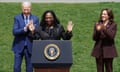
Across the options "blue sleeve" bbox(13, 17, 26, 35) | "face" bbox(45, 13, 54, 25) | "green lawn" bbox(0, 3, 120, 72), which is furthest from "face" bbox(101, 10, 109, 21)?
"green lawn" bbox(0, 3, 120, 72)

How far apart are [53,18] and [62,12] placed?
8367 mm

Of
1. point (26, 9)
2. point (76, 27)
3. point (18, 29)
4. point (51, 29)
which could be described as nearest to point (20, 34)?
point (18, 29)

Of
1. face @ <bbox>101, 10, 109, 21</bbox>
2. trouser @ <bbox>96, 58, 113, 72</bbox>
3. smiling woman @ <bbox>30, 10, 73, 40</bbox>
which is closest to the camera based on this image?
smiling woman @ <bbox>30, 10, 73, 40</bbox>

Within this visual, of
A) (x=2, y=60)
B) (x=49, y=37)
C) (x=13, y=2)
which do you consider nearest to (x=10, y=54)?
(x=2, y=60)

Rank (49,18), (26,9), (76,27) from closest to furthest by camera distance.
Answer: (49,18)
(26,9)
(76,27)

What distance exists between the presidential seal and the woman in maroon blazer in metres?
1.00

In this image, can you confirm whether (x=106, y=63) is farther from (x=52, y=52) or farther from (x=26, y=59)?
(x=26, y=59)

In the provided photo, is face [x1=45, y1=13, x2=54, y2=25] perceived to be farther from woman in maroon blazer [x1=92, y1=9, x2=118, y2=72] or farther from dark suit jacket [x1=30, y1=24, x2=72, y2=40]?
woman in maroon blazer [x1=92, y1=9, x2=118, y2=72]

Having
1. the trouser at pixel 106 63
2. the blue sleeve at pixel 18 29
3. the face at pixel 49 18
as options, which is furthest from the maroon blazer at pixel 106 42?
the blue sleeve at pixel 18 29

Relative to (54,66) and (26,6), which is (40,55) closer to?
(54,66)

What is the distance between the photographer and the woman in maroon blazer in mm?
10055

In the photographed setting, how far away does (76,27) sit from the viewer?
54.7 ft

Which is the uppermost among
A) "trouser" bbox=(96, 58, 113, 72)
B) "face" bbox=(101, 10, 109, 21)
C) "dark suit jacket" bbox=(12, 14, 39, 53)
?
"face" bbox=(101, 10, 109, 21)

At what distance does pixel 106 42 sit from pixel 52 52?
1.31 metres
